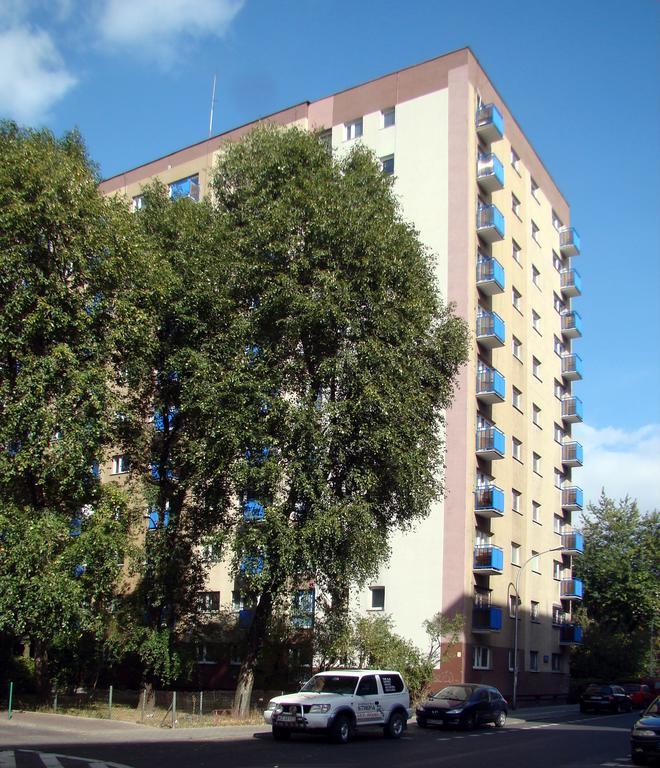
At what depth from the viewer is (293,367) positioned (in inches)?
969

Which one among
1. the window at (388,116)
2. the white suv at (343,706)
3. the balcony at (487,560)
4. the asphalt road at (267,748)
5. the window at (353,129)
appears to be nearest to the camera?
the asphalt road at (267,748)

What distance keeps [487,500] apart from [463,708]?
13398 millimetres

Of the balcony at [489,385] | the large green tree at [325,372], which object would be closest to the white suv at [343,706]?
the large green tree at [325,372]

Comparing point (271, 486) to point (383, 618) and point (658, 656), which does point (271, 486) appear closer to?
point (383, 618)

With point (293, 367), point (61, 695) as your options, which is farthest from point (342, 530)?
point (61, 695)

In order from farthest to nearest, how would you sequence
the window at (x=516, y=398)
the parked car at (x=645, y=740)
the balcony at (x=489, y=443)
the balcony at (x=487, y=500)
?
the window at (x=516, y=398), the balcony at (x=489, y=443), the balcony at (x=487, y=500), the parked car at (x=645, y=740)

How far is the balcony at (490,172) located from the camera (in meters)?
40.0

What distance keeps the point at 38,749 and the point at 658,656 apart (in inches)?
2727

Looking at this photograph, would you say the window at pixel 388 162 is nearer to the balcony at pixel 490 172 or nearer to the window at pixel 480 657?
the balcony at pixel 490 172

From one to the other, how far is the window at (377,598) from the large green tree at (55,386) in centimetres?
1553

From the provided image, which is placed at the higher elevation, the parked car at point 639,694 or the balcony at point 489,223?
the balcony at point 489,223

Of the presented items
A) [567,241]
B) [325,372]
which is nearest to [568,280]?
[567,241]

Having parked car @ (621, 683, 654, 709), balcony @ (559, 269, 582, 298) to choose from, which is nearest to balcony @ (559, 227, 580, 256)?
balcony @ (559, 269, 582, 298)

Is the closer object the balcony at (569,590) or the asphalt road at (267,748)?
the asphalt road at (267,748)
